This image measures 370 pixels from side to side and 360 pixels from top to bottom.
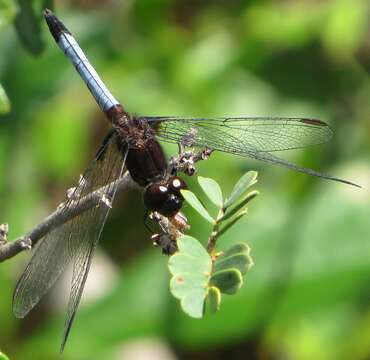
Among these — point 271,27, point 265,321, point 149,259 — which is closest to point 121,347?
point 149,259

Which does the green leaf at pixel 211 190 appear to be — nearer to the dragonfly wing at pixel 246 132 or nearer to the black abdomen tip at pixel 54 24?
the dragonfly wing at pixel 246 132

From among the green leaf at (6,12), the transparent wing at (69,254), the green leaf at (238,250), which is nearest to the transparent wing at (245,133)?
the transparent wing at (69,254)

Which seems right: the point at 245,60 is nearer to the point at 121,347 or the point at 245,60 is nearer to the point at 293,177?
the point at 293,177

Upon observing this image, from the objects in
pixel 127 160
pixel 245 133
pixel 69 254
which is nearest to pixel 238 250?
pixel 69 254

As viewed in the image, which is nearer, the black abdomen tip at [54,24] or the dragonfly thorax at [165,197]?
the dragonfly thorax at [165,197]

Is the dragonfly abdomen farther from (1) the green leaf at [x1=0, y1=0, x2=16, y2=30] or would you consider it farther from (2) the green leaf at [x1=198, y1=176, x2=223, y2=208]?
(2) the green leaf at [x1=198, y1=176, x2=223, y2=208]

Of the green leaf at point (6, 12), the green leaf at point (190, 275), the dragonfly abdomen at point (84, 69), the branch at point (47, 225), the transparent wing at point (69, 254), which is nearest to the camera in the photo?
the green leaf at point (190, 275)
